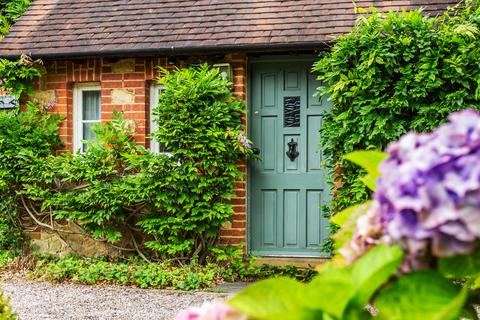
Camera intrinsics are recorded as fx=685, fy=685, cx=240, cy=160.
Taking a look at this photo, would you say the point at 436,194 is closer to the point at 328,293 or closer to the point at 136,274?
the point at 328,293

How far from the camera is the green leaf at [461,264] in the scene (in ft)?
3.22

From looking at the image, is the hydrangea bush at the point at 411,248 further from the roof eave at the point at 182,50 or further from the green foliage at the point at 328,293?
the roof eave at the point at 182,50

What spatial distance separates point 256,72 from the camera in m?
8.68

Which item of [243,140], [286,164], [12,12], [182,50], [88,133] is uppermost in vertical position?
[12,12]

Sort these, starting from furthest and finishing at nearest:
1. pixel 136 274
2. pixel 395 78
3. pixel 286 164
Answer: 1. pixel 286 164
2. pixel 136 274
3. pixel 395 78

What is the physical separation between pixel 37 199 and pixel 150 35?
2.59 meters

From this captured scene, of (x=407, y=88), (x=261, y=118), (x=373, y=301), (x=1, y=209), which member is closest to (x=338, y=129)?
(x=407, y=88)

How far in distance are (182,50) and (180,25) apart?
60 cm

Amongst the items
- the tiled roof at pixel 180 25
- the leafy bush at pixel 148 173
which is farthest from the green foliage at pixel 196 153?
the tiled roof at pixel 180 25

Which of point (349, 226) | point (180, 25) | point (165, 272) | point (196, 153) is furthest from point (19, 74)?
point (349, 226)

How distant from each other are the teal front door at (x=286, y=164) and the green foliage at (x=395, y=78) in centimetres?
95

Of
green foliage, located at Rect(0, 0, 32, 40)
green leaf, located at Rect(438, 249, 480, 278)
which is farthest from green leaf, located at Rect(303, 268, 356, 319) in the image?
green foliage, located at Rect(0, 0, 32, 40)

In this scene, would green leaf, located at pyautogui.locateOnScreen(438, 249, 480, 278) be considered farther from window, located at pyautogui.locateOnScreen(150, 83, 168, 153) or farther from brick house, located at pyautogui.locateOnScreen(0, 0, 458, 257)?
window, located at pyautogui.locateOnScreen(150, 83, 168, 153)

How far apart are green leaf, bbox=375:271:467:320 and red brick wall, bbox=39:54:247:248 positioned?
751cm
